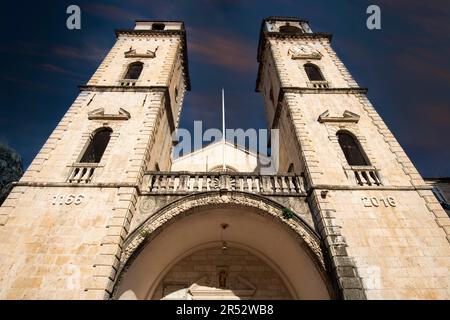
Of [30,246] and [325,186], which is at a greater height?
[325,186]

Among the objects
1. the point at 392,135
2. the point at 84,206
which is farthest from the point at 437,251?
the point at 84,206

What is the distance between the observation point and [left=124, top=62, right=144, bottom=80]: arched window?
14227mm

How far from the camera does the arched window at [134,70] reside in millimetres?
14227

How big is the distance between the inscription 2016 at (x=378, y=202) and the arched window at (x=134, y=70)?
42.8ft

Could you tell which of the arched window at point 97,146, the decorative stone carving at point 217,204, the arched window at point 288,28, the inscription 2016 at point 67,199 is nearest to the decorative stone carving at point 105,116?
the arched window at point 97,146

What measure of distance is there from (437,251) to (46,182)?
42.6ft

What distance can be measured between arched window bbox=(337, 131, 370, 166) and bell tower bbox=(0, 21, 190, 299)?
8357 mm

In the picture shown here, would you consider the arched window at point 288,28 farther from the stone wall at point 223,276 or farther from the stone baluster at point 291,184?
the stone wall at point 223,276

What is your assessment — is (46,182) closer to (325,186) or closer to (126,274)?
(126,274)

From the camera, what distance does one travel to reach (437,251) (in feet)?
24.3

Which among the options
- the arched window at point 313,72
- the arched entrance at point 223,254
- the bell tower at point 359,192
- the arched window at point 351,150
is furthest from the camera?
the arched window at point 313,72

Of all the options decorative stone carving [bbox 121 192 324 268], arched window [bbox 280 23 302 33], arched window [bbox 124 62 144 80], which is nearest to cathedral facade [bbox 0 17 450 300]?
decorative stone carving [bbox 121 192 324 268]

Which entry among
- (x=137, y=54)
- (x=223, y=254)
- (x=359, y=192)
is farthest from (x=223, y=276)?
(x=137, y=54)
